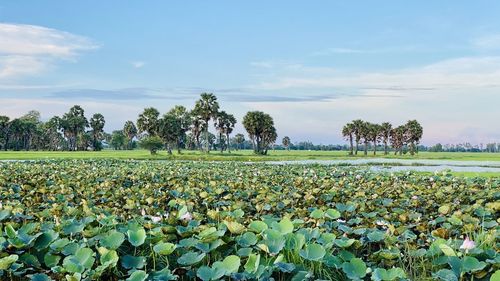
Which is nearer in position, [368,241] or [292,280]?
[292,280]

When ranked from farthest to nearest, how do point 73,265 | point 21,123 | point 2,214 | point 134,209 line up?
point 21,123 < point 134,209 < point 2,214 < point 73,265

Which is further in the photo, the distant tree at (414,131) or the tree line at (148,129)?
the distant tree at (414,131)

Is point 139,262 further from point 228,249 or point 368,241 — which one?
point 368,241

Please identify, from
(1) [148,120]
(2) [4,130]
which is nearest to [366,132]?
(1) [148,120]

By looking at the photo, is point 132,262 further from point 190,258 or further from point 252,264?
point 252,264

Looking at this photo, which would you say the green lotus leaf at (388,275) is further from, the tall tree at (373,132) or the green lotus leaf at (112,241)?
the tall tree at (373,132)

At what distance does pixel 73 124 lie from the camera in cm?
12256

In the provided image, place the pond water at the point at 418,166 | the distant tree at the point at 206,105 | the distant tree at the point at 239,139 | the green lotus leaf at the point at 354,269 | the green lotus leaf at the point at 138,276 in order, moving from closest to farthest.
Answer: the green lotus leaf at the point at 138,276, the green lotus leaf at the point at 354,269, the pond water at the point at 418,166, the distant tree at the point at 206,105, the distant tree at the point at 239,139

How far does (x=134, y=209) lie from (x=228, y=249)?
10.0 ft

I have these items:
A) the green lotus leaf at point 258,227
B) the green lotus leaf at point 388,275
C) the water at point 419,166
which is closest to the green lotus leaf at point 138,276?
the green lotus leaf at point 258,227

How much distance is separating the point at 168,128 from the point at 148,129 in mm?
5187

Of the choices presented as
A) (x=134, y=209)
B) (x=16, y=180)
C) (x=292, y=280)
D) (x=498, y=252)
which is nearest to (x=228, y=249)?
(x=292, y=280)

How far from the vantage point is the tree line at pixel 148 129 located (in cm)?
8538

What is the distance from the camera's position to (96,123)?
12838cm
